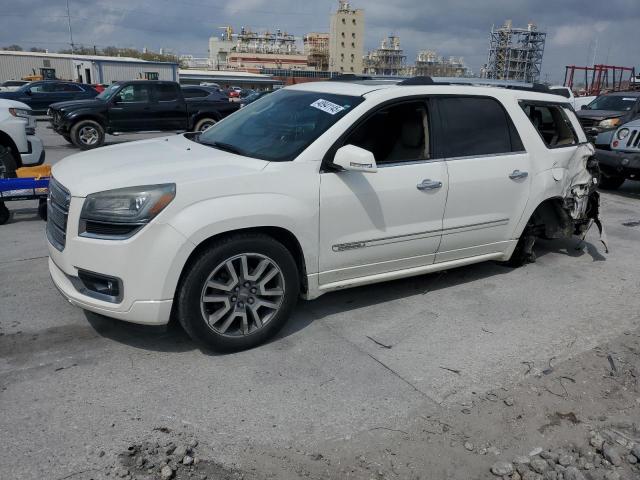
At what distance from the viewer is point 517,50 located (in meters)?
117

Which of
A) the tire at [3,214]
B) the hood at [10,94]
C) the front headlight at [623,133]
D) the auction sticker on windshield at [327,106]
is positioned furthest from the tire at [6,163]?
the hood at [10,94]

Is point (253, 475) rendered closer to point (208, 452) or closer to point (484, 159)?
point (208, 452)

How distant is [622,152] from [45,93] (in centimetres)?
2273

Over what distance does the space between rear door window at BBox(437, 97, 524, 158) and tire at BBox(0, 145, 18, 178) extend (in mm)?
5964

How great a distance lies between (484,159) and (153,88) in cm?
1327

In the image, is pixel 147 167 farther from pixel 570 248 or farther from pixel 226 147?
pixel 570 248

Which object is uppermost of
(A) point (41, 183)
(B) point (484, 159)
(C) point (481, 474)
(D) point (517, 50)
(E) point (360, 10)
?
(E) point (360, 10)

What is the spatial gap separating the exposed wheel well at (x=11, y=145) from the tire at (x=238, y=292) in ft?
18.3

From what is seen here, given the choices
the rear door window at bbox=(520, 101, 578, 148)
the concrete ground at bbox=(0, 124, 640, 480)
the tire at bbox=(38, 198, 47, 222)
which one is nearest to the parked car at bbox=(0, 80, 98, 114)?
the tire at bbox=(38, 198, 47, 222)

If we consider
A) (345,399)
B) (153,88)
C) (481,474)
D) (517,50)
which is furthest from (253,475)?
(517,50)

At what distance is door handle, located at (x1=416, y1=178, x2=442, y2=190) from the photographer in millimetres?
4188

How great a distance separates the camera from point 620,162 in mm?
9359

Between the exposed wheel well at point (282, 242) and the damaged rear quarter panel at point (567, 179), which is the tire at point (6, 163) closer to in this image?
the exposed wheel well at point (282, 242)

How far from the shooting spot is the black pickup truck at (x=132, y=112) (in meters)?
14.2
